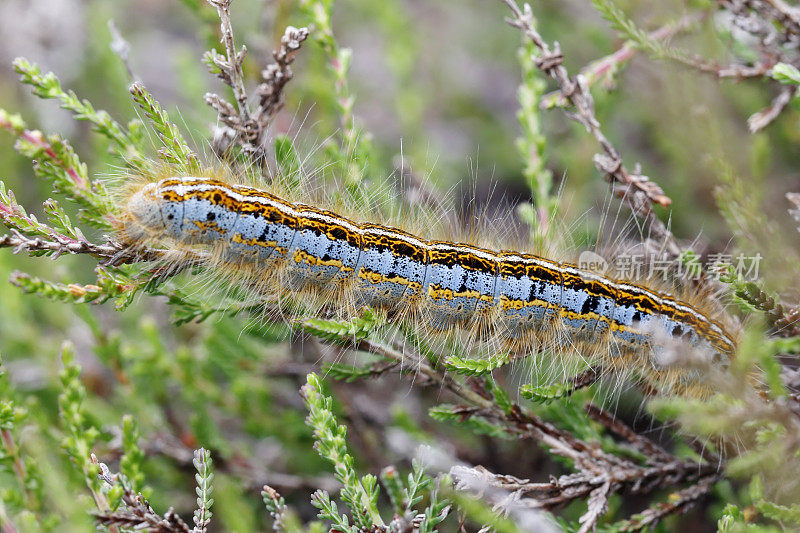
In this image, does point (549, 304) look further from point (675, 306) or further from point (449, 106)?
point (449, 106)

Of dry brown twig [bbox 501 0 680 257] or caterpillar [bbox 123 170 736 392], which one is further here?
dry brown twig [bbox 501 0 680 257]

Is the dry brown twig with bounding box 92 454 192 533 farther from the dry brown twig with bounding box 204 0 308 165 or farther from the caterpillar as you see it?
the dry brown twig with bounding box 204 0 308 165

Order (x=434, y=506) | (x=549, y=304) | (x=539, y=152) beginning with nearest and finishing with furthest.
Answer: (x=434, y=506) < (x=549, y=304) < (x=539, y=152)

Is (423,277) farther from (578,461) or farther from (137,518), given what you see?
(137,518)

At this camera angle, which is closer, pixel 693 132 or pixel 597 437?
pixel 597 437

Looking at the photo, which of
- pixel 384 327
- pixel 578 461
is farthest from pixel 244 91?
pixel 578 461

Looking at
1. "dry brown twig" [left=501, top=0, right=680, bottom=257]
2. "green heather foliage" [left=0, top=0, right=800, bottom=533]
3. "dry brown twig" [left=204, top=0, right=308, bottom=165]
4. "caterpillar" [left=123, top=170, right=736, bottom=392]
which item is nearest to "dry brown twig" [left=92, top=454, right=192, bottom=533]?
"green heather foliage" [left=0, top=0, right=800, bottom=533]

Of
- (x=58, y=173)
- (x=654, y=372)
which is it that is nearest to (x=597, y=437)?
(x=654, y=372)
